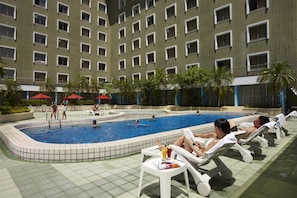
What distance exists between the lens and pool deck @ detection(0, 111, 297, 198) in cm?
359

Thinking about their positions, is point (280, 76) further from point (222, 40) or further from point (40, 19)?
point (40, 19)

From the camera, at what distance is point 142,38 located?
35.1 metres

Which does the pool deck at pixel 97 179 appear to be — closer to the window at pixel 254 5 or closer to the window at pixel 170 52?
the window at pixel 254 5

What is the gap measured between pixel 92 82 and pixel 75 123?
23.3 meters

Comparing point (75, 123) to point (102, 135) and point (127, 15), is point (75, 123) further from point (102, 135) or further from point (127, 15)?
point (127, 15)

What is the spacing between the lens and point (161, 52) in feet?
105

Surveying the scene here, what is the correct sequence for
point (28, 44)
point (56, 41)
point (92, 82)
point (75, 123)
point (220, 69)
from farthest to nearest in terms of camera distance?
point (92, 82) → point (56, 41) → point (28, 44) → point (220, 69) → point (75, 123)

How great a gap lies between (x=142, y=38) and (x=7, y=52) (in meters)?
20.9

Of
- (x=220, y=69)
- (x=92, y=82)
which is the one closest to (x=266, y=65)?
(x=220, y=69)

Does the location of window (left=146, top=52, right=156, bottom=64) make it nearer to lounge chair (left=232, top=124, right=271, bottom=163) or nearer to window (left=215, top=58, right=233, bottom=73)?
window (left=215, top=58, right=233, bottom=73)

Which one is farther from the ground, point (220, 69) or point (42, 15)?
point (42, 15)

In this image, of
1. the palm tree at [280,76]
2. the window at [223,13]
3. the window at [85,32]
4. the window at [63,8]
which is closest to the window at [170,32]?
the window at [223,13]

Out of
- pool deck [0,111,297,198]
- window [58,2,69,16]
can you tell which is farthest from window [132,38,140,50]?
pool deck [0,111,297,198]

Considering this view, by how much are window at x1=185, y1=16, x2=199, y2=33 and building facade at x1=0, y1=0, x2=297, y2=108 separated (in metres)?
0.01
